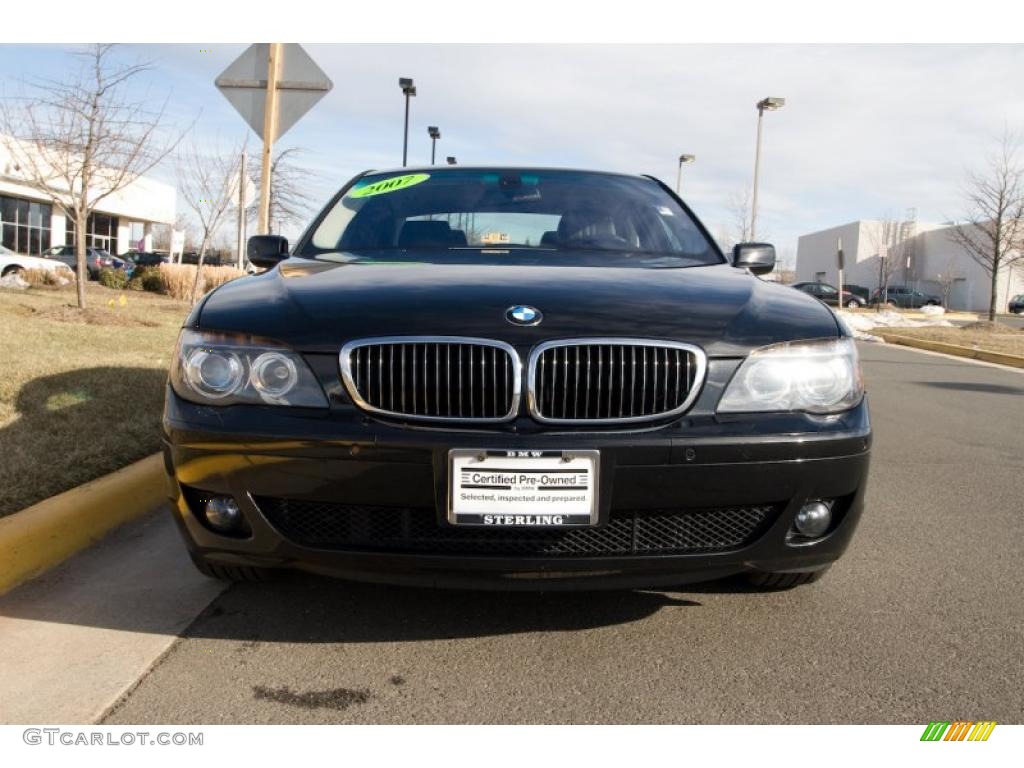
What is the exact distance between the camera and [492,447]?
229cm

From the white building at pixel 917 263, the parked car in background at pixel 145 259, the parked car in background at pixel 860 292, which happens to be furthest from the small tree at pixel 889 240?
the parked car in background at pixel 145 259

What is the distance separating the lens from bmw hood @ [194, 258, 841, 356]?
2459mm

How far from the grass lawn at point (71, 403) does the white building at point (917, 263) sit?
54.9m

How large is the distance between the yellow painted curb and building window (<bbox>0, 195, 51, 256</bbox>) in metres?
36.3

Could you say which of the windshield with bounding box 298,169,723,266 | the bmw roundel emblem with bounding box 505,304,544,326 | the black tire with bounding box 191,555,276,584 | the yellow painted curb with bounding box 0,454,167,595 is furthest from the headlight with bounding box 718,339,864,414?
the yellow painted curb with bounding box 0,454,167,595

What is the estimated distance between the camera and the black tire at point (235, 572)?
2.66 metres

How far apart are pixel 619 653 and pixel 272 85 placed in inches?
257

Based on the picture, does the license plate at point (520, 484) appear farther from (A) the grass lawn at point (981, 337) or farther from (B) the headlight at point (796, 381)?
(A) the grass lawn at point (981, 337)

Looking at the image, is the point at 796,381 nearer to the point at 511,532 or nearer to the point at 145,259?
the point at 511,532

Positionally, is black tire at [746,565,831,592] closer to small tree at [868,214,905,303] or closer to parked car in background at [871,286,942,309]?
parked car in background at [871,286,942,309]

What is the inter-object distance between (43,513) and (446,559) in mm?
1940

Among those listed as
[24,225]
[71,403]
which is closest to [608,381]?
Answer: [71,403]

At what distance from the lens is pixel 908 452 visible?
6008 mm
